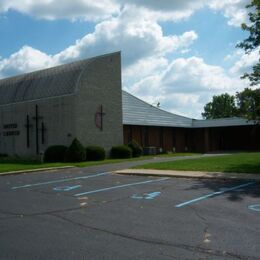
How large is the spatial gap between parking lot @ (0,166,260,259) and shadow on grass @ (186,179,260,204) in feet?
0.08

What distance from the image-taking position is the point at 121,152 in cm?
3133

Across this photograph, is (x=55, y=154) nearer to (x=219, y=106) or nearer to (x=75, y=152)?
(x=75, y=152)

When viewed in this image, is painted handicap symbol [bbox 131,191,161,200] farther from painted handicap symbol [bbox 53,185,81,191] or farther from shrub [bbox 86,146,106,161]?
shrub [bbox 86,146,106,161]

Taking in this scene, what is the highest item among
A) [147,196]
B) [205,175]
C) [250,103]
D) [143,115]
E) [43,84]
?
[43,84]

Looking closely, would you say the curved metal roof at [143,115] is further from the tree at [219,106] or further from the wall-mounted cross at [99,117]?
the tree at [219,106]

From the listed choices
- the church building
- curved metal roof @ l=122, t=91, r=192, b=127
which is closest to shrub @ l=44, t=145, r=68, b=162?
the church building

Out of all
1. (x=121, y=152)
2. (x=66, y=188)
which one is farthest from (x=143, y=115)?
(x=66, y=188)

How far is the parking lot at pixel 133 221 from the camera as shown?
21.0 feet

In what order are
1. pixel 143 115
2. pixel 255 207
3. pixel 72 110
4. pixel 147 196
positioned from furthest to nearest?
pixel 143 115, pixel 72 110, pixel 147 196, pixel 255 207

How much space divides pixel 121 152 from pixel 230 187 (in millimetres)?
18383

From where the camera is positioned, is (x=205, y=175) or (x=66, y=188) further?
(x=205, y=175)

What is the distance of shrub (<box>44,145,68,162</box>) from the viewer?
2831 centimetres

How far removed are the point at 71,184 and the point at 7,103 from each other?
71.2 ft

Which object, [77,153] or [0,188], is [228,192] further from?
[77,153]
